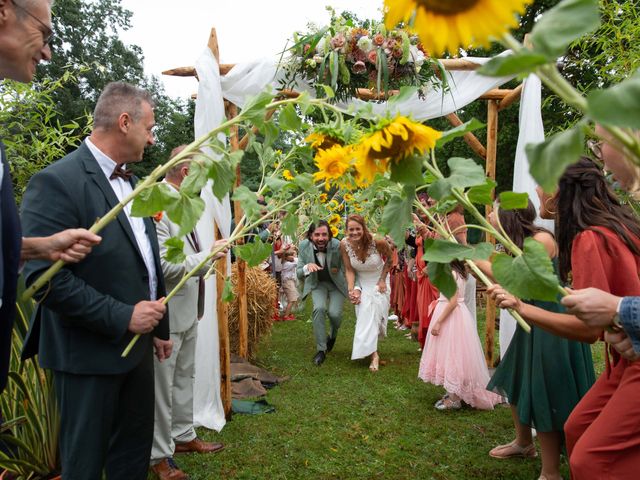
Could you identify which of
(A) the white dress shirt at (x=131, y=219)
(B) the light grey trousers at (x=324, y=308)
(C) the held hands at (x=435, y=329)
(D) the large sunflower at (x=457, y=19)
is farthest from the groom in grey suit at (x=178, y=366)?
(B) the light grey trousers at (x=324, y=308)

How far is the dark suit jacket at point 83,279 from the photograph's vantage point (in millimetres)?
2135

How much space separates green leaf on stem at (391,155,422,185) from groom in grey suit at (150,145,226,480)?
2200 millimetres

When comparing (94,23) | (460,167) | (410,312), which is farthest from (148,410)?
(94,23)

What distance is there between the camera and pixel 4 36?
1536mm

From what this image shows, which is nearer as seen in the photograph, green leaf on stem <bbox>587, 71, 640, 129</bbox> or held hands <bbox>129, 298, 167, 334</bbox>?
green leaf on stem <bbox>587, 71, 640, 129</bbox>

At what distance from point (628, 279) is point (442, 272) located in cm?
103

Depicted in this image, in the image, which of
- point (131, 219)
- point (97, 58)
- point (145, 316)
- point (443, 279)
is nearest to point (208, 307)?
point (131, 219)

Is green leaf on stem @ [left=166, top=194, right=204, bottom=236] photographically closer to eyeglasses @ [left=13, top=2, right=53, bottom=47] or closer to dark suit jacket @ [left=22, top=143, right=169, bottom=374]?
eyeglasses @ [left=13, top=2, right=53, bottom=47]

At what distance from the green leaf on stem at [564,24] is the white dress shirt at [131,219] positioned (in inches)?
82.4

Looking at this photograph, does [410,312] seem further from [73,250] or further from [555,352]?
[73,250]

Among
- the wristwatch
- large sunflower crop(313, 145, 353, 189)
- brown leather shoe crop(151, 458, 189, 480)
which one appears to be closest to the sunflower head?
large sunflower crop(313, 145, 353, 189)

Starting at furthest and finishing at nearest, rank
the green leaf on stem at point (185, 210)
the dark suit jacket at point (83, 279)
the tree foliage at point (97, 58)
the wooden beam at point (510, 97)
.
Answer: the tree foliage at point (97, 58), the wooden beam at point (510, 97), the dark suit jacket at point (83, 279), the green leaf on stem at point (185, 210)

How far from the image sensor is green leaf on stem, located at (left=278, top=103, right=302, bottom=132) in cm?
152

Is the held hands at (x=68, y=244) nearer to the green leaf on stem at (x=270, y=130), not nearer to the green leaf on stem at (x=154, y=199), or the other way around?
the green leaf on stem at (x=154, y=199)
